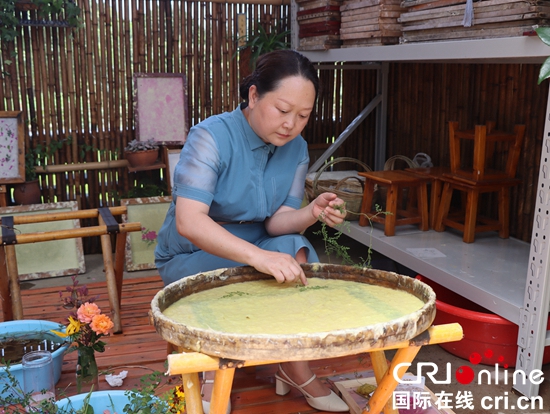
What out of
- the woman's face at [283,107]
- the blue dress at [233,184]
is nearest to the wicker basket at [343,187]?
the blue dress at [233,184]

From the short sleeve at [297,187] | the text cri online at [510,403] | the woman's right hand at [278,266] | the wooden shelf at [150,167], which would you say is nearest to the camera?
the woman's right hand at [278,266]

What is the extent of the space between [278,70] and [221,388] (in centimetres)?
109

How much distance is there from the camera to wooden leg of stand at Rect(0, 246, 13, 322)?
Answer: 2713 millimetres

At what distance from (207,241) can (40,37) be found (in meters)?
3.03

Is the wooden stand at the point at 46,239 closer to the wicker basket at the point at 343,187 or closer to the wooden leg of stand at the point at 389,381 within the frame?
the wicker basket at the point at 343,187

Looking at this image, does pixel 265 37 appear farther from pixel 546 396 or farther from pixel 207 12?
pixel 546 396

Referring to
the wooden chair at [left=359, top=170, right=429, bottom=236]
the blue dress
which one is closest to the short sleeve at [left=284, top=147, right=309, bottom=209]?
the blue dress

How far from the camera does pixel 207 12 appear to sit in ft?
15.4

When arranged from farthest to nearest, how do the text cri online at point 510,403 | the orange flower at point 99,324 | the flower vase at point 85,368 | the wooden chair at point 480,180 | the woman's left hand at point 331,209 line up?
the wooden chair at point 480,180 < the text cri online at point 510,403 < the flower vase at point 85,368 < the orange flower at point 99,324 < the woman's left hand at point 331,209

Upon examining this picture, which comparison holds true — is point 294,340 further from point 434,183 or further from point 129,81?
point 129,81

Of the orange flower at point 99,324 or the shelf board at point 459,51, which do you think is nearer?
the orange flower at point 99,324

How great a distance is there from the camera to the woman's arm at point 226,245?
6.04 ft

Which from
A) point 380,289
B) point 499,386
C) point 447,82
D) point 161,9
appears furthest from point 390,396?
point 161,9

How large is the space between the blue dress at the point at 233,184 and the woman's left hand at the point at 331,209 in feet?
0.72
